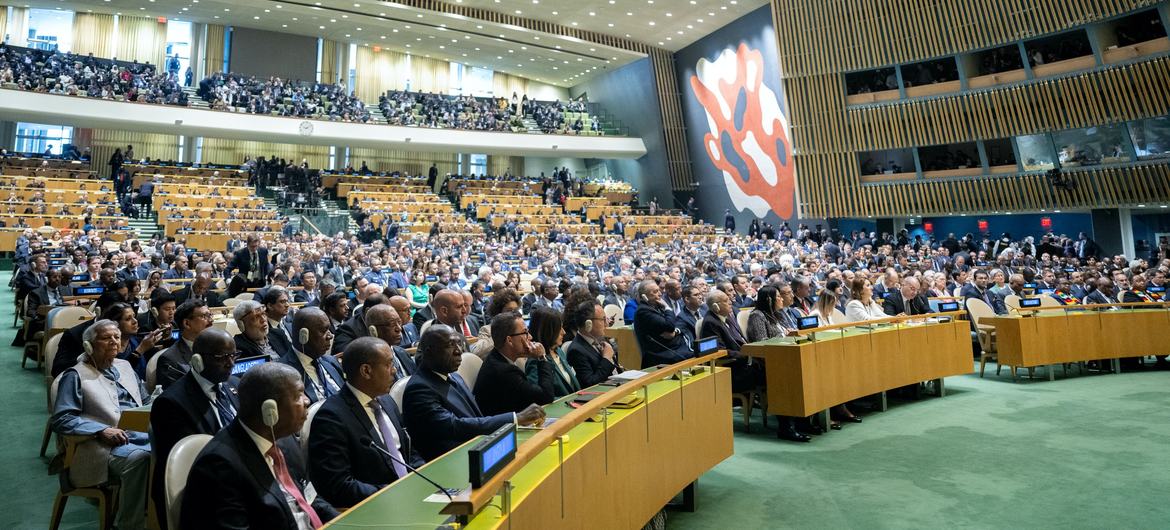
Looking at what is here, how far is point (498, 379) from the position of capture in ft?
10.3

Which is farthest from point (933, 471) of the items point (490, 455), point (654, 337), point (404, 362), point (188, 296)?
point (188, 296)

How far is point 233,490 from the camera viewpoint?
1.78 metres

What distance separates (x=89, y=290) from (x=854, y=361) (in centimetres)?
787

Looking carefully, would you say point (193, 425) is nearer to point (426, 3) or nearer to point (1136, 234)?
point (1136, 234)

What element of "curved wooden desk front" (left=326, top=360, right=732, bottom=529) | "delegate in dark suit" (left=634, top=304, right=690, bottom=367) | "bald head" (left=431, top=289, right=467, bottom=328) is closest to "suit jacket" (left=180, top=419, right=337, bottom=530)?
"curved wooden desk front" (left=326, top=360, right=732, bottom=529)

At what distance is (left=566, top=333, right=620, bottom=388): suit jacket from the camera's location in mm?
3879

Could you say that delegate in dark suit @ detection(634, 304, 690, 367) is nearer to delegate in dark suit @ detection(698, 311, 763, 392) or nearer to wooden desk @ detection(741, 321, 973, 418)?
delegate in dark suit @ detection(698, 311, 763, 392)

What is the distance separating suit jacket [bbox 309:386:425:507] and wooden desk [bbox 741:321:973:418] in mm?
3424

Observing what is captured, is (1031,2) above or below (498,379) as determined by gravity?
above

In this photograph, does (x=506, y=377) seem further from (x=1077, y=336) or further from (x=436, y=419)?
(x=1077, y=336)

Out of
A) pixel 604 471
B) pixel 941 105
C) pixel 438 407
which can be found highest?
pixel 941 105

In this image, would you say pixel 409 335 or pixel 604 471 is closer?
pixel 604 471

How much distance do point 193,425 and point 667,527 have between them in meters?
2.24

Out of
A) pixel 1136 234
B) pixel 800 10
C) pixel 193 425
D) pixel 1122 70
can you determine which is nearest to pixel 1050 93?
pixel 1122 70
